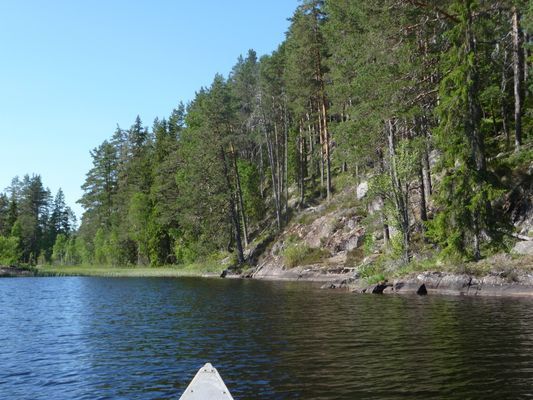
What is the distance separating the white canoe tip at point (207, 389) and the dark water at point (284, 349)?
4892 mm

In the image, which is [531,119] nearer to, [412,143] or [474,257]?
[412,143]

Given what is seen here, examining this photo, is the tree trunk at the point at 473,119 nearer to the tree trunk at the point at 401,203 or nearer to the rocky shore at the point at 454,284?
the tree trunk at the point at 401,203

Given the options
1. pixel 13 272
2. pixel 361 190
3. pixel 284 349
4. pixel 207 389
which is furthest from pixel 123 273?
pixel 207 389

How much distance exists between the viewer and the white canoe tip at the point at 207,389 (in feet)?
18.2

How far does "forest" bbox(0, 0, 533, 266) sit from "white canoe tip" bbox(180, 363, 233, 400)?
26.8 m

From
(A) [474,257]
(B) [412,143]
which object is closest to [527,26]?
(B) [412,143]

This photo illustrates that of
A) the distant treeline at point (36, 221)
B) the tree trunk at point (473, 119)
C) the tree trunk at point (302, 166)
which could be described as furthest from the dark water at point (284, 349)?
the distant treeline at point (36, 221)

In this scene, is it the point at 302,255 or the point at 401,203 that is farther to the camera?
the point at 302,255

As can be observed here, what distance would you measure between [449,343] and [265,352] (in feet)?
18.4

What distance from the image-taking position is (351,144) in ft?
130

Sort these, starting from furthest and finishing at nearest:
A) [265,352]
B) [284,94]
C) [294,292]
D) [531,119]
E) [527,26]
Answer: [284,94] → [531,119] → [294,292] → [527,26] → [265,352]

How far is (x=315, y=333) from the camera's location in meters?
17.2

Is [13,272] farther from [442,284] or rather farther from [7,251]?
[442,284]

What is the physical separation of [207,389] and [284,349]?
9.62 meters
